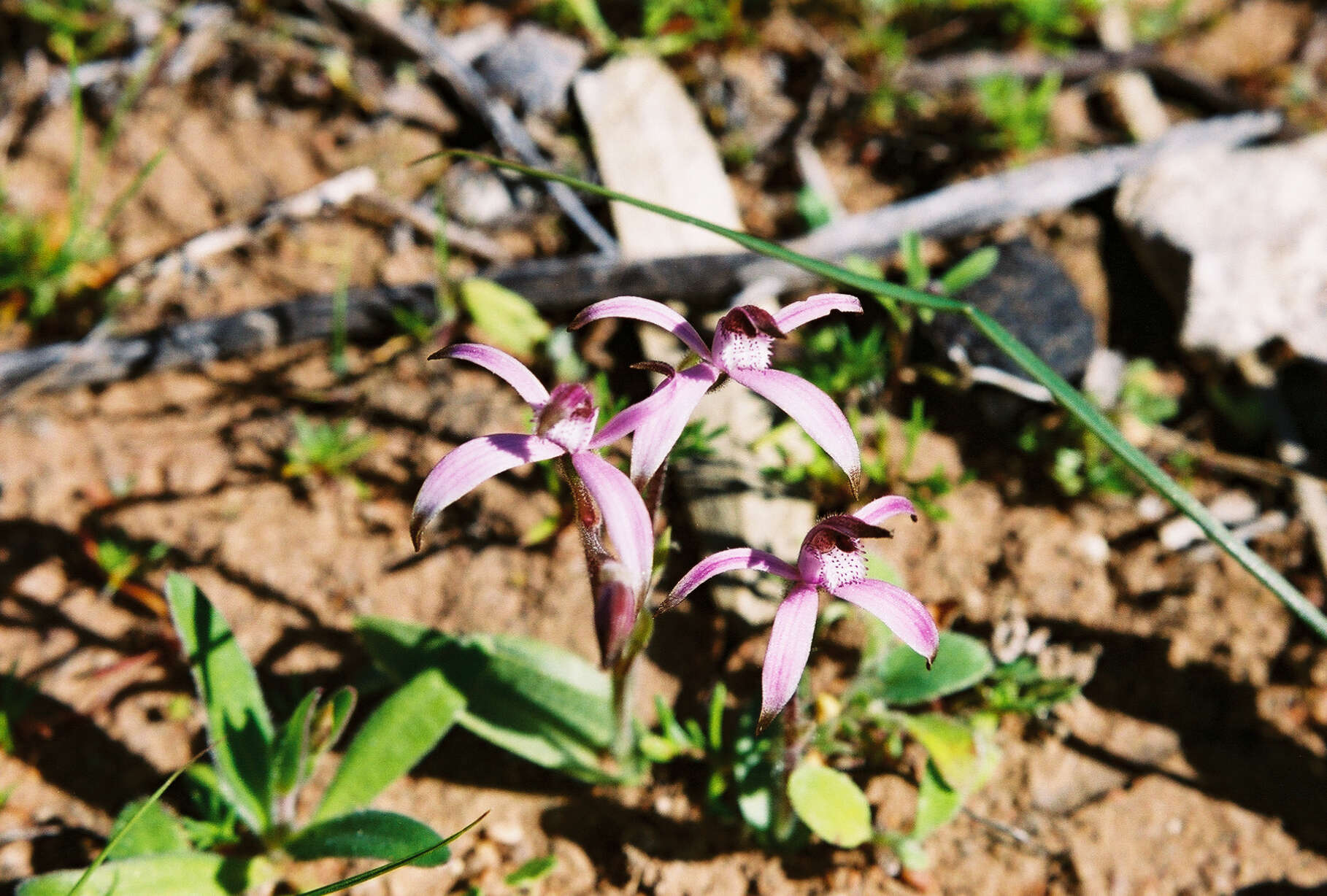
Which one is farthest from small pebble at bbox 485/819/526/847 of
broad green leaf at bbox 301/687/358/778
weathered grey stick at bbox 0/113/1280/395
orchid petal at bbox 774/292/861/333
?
weathered grey stick at bbox 0/113/1280/395

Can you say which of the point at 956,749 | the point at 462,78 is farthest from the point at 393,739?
the point at 462,78

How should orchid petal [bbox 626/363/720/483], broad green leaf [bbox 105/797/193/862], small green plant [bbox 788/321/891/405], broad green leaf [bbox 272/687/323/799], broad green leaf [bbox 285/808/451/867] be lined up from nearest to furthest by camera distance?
orchid petal [bbox 626/363/720/483], broad green leaf [bbox 285/808/451/867], broad green leaf [bbox 272/687/323/799], broad green leaf [bbox 105/797/193/862], small green plant [bbox 788/321/891/405]

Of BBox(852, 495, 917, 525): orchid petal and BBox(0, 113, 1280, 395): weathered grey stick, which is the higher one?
BBox(852, 495, 917, 525): orchid petal

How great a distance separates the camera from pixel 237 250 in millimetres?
3695

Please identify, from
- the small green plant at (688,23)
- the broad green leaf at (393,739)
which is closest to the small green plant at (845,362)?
the broad green leaf at (393,739)

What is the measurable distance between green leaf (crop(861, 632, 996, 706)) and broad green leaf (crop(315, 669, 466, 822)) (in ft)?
3.62

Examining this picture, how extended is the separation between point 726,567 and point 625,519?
0.27 metres

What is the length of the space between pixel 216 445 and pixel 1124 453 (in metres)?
2.81

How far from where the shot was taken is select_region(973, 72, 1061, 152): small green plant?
382 cm

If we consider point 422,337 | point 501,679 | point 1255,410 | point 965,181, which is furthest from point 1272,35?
point 501,679

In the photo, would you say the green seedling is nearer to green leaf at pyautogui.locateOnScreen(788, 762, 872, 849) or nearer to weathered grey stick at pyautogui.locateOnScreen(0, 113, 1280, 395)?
weathered grey stick at pyautogui.locateOnScreen(0, 113, 1280, 395)

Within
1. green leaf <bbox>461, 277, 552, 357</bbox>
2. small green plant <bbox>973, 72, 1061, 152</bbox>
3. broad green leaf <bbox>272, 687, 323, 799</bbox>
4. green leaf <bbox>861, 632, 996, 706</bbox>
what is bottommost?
green leaf <bbox>861, 632, 996, 706</bbox>

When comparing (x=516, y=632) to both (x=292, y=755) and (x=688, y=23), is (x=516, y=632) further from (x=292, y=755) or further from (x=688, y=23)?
(x=688, y=23)

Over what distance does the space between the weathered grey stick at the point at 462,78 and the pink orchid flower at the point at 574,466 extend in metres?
2.15
